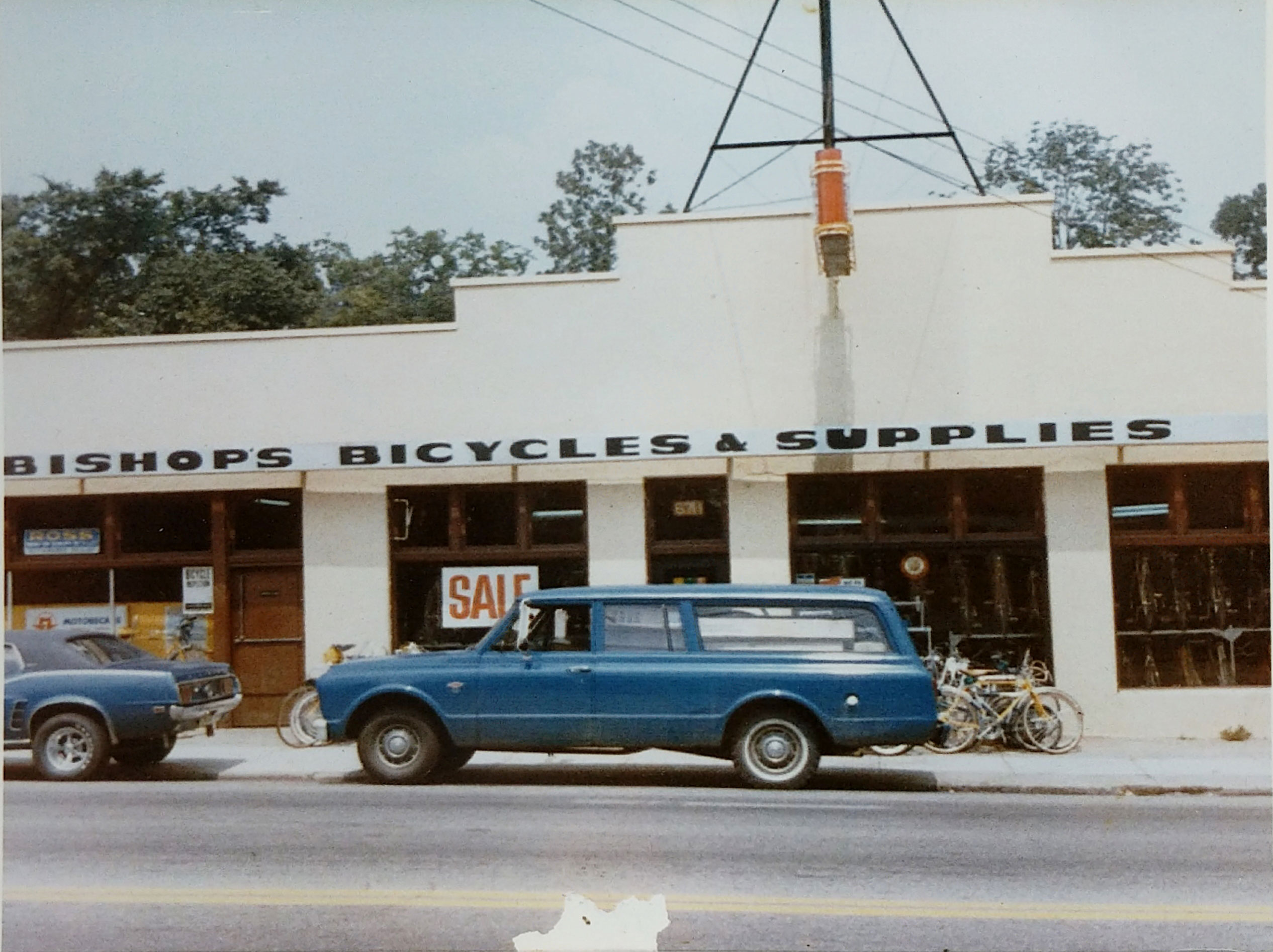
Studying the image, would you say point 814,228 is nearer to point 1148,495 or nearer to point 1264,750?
point 1148,495

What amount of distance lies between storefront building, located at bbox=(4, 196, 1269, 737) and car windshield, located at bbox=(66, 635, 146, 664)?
9.16ft

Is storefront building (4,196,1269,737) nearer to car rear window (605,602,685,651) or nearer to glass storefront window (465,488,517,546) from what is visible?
glass storefront window (465,488,517,546)

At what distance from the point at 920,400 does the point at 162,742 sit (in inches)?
365

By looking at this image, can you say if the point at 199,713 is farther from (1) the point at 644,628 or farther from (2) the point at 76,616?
(1) the point at 644,628

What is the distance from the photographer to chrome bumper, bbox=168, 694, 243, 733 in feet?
36.2

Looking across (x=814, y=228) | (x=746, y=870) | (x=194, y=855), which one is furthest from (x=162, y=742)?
(x=814, y=228)

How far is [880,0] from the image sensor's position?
9633mm

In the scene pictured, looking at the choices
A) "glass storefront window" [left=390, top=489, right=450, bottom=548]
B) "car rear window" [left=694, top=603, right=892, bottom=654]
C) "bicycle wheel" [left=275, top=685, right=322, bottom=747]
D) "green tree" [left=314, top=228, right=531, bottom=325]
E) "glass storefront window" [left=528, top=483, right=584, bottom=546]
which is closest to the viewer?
"car rear window" [left=694, top=603, right=892, bottom=654]

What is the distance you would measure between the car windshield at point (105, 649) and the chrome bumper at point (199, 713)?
89cm

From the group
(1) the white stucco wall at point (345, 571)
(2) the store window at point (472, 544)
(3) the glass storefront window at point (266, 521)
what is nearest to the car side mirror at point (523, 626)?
(2) the store window at point (472, 544)

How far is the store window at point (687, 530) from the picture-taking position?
46.7ft

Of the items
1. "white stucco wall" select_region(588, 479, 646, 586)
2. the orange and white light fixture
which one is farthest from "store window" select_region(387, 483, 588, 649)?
the orange and white light fixture

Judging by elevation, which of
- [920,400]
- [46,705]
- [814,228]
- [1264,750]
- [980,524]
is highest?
[814,228]

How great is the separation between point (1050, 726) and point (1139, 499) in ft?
10.8
